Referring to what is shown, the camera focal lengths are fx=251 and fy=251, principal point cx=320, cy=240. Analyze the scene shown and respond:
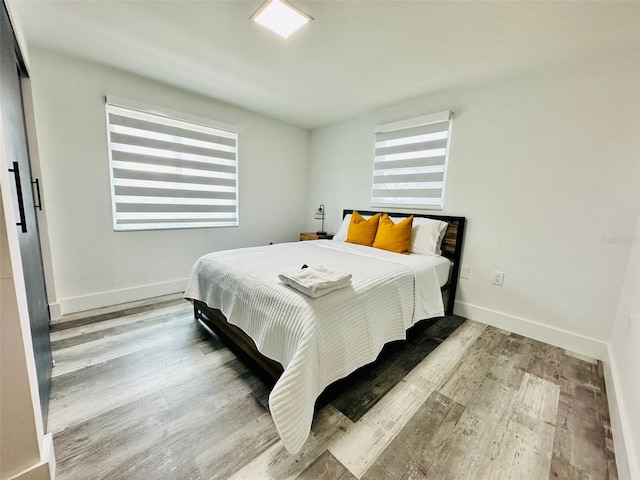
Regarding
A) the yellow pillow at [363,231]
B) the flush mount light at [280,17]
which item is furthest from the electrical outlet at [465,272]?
the flush mount light at [280,17]

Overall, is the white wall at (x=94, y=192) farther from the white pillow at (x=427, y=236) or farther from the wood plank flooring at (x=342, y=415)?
the white pillow at (x=427, y=236)

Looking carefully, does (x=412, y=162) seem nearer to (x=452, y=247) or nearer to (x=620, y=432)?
(x=452, y=247)

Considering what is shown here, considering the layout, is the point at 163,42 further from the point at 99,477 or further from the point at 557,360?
the point at 557,360

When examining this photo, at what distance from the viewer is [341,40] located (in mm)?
1843

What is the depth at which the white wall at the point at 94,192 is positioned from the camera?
2.22 m

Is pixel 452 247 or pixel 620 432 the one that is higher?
pixel 452 247

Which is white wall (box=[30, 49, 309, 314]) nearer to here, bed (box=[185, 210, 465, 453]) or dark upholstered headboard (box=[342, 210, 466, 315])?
bed (box=[185, 210, 465, 453])

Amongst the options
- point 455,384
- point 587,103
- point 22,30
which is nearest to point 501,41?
point 587,103

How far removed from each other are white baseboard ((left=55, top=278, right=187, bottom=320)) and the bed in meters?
0.95

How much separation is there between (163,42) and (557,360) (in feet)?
13.1

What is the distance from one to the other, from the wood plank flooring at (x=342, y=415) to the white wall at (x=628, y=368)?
112 mm

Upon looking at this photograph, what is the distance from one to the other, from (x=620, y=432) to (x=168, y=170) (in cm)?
398

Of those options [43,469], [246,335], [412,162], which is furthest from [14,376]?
[412,162]

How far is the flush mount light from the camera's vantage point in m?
1.51
